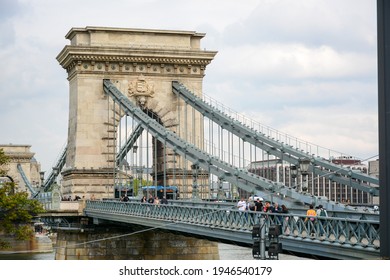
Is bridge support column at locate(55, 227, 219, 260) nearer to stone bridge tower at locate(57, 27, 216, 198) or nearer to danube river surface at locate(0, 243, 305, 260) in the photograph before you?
stone bridge tower at locate(57, 27, 216, 198)

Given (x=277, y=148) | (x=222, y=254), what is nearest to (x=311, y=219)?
(x=277, y=148)

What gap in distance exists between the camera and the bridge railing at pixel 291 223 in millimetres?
29594

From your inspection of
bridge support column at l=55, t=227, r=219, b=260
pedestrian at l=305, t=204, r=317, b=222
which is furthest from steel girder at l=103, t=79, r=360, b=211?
bridge support column at l=55, t=227, r=219, b=260

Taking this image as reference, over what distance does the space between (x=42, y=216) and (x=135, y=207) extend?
46.6 feet

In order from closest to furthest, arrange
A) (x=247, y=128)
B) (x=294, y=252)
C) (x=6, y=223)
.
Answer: (x=294, y=252) → (x=247, y=128) → (x=6, y=223)

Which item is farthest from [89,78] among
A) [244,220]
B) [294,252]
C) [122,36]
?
[294,252]

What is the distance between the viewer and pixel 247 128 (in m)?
57.9

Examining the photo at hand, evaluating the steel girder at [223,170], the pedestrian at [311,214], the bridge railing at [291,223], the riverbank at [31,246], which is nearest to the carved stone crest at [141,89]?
the steel girder at [223,170]

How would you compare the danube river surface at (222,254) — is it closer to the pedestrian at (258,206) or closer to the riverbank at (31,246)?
the riverbank at (31,246)

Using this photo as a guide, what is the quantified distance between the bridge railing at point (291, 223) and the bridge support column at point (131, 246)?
1349cm

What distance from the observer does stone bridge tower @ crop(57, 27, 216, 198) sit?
230 ft

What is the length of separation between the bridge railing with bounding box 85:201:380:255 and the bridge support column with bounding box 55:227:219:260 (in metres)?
13.5

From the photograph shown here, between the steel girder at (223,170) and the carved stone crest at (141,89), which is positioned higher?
the carved stone crest at (141,89)
